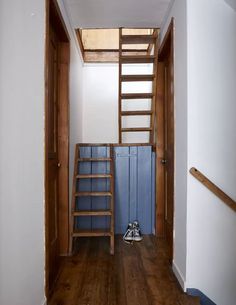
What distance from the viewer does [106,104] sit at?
4723 mm

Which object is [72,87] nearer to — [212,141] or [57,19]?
[57,19]

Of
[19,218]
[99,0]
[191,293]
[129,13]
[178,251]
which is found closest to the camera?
[19,218]

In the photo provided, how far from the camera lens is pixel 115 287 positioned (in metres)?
2.10

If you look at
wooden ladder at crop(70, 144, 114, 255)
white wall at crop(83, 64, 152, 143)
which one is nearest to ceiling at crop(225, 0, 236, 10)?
wooden ladder at crop(70, 144, 114, 255)

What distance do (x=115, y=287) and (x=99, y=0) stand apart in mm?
2644

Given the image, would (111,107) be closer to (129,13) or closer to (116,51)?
(116,51)

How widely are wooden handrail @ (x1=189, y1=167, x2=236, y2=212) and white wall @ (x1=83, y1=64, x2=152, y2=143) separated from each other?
9.00 feet

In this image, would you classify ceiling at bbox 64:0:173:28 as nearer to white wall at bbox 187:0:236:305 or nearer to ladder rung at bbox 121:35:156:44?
ladder rung at bbox 121:35:156:44

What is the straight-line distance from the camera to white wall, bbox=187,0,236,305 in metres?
2.01

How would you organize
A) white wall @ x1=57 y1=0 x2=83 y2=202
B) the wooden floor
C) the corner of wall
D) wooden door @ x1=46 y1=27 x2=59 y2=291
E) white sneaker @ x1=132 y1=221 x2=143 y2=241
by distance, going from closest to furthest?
the wooden floor < the corner of wall < wooden door @ x1=46 y1=27 x2=59 y2=291 < white wall @ x1=57 y1=0 x2=83 y2=202 < white sneaker @ x1=132 y1=221 x2=143 y2=241

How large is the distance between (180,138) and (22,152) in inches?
52.2

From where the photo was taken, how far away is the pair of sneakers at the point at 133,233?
321 cm

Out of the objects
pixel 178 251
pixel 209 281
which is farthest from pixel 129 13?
pixel 209 281

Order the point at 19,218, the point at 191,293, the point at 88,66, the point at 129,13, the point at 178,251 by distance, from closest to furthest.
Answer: the point at 19,218 < the point at 191,293 < the point at 178,251 < the point at 129,13 < the point at 88,66
